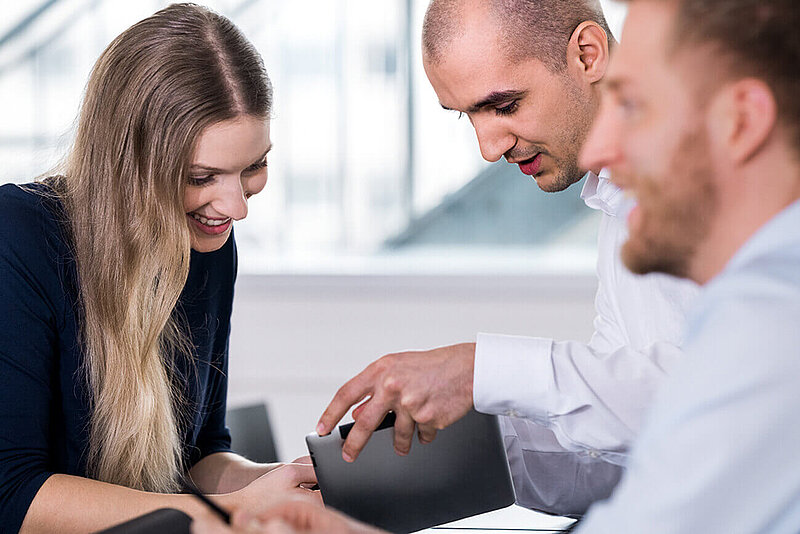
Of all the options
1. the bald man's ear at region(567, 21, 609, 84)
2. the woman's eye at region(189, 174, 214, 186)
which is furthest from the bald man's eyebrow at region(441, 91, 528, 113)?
the woman's eye at region(189, 174, 214, 186)

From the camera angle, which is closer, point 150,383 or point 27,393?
point 27,393

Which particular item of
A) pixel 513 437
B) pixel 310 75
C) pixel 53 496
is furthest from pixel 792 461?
pixel 310 75

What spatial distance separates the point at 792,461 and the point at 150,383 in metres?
1.00

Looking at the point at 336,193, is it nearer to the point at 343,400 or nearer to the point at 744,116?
the point at 343,400

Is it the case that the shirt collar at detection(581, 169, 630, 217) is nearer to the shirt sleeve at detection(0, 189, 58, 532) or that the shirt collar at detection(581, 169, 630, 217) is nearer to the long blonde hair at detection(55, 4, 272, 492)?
the long blonde hair at detection(55, 4, 272, 492)

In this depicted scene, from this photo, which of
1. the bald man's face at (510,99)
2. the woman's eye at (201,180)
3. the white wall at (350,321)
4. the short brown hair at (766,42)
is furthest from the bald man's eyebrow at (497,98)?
the white wall at (350,321)

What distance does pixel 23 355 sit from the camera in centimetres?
122

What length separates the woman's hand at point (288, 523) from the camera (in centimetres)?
71

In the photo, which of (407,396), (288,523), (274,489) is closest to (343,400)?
(407,396)

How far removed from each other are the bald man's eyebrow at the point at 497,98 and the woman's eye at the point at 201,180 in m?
0.48

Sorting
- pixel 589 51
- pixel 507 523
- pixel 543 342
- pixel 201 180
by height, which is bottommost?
pixel 507 523

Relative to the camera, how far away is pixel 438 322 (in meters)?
3.18

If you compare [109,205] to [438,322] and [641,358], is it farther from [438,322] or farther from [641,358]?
[438,322]

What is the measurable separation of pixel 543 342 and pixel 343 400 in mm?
296
